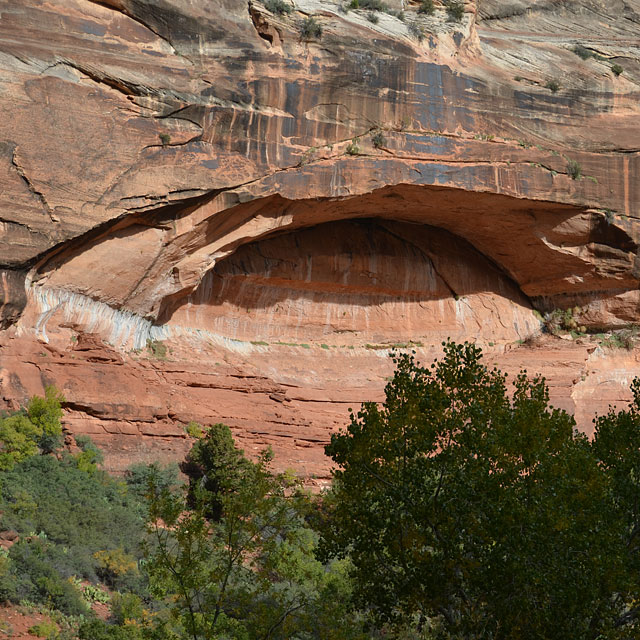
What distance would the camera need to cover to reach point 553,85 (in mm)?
25125

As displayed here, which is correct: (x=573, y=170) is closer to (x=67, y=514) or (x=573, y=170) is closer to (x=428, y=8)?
(x=428, y=8)

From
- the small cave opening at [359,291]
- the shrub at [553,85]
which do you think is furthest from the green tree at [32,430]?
the shrub at [553,85]

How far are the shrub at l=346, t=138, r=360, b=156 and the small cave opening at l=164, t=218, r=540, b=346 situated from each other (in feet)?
13.4

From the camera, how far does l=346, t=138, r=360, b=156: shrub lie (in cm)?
2275

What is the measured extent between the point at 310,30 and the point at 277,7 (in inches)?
42.2

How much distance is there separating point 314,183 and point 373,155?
1.86m

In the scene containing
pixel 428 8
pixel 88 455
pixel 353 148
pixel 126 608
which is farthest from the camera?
pixel 428 8

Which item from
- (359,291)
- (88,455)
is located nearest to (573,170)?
(359,291)

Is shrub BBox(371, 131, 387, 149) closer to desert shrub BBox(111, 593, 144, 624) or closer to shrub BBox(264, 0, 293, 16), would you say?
shrub BBox(264, 0, 293, 16)

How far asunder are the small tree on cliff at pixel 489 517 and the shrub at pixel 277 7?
1427cm

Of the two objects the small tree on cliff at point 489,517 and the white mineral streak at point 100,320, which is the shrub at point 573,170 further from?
the small tree on cliff at point 489,517

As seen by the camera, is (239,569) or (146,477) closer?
(239,569)

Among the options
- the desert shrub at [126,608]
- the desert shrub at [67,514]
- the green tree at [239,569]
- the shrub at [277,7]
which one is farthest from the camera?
the shrub at [277,7]

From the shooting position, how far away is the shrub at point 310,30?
22.6m
